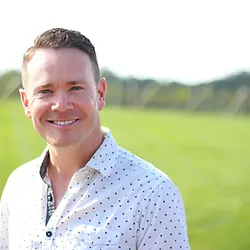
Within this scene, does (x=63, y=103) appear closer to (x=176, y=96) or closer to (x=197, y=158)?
(x=197, y=158)

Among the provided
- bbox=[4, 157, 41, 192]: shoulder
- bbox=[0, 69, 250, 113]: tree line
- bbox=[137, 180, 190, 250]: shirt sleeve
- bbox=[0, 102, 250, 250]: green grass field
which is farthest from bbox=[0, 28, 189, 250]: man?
bbox=[0, 69, 250, 113]: tree line

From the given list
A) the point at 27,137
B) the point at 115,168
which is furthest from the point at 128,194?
the point at 27,137

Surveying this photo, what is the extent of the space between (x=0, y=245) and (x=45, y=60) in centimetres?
85

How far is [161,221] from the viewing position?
2500mm

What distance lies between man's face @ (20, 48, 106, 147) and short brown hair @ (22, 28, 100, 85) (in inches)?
0.9

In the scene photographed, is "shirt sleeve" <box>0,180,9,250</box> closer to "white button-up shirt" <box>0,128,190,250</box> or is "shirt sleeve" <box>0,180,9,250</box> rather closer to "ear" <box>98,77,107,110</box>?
"white button-up shirt" <box>0,128,190,250</box>

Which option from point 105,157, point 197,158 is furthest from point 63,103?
point 197,158

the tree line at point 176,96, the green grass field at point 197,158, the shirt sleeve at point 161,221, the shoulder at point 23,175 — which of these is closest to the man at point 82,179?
the shirt sleeve at point 161,221

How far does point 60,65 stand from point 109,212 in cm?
56

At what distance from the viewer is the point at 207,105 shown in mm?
37875

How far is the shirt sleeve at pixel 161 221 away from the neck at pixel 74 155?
0.32 metres

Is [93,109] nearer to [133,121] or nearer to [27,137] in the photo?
[27,137]

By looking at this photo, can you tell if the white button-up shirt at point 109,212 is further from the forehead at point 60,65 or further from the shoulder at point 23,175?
the forehead at point 60,65

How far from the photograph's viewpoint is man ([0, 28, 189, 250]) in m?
2.53
